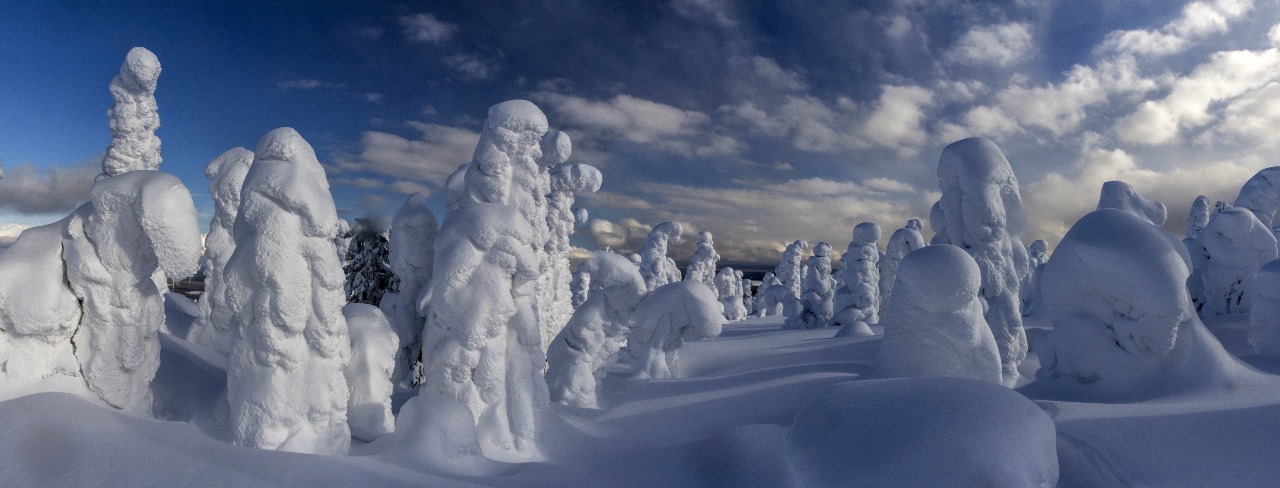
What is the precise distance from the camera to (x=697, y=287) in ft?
30.8

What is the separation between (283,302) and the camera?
434 cm

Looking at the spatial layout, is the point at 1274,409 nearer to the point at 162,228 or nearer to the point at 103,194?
the point at 162,228

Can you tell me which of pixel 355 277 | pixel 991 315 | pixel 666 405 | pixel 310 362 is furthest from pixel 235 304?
pixel 991 315

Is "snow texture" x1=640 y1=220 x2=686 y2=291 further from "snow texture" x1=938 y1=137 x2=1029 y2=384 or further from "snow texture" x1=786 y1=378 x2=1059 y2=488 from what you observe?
"snow texture" x1=786 y1=378 x2=1059 y2=488

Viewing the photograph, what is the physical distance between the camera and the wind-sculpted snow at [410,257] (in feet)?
22.2

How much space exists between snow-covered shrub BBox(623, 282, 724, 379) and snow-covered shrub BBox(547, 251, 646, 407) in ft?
1.28

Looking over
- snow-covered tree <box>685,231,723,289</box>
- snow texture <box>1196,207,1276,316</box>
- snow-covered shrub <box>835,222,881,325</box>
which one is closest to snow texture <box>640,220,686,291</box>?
snow-covered tree <box>685,231,723,289</box>

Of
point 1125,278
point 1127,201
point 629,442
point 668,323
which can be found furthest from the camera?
point 1127,201

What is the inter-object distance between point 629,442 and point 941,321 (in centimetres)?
361

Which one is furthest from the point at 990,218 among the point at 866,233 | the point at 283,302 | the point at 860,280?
the point at 283,302

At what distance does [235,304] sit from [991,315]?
9978 millimetres

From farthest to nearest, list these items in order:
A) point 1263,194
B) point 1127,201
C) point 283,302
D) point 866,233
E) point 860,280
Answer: point 860,280, point 866,233, point 1263,194, point 1127,201, point 283,302

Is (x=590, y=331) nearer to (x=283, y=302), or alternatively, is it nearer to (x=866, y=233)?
(x=283, y=302)

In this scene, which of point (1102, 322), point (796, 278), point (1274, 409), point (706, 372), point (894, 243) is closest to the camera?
point (1274, 409)
